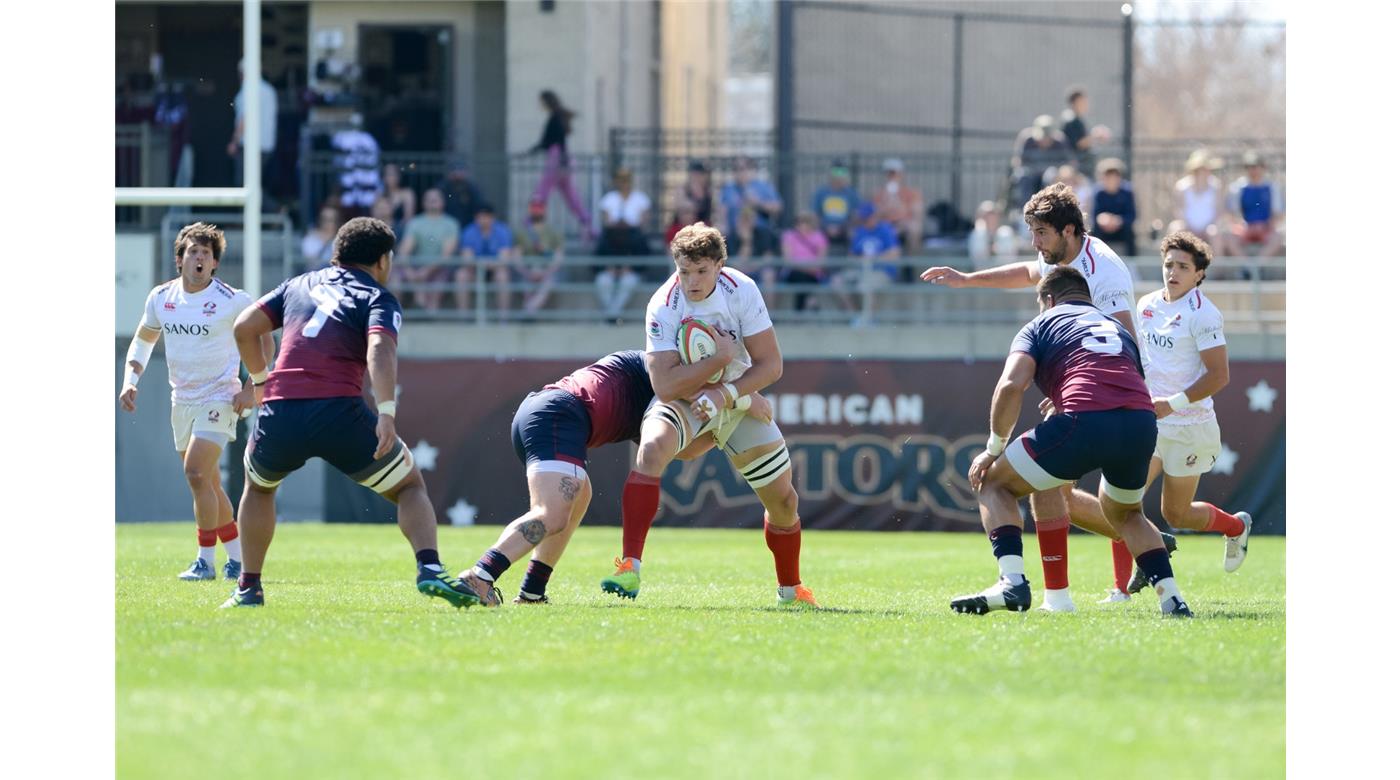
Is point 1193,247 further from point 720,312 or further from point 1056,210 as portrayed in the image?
point 720,312

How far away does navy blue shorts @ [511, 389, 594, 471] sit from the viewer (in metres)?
8.91

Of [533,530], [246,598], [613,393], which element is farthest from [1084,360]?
[246,598]

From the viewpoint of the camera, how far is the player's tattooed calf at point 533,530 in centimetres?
856

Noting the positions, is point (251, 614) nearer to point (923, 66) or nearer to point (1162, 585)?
point (1162, 585)

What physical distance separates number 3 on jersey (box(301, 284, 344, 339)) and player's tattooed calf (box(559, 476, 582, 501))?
1.35 meters

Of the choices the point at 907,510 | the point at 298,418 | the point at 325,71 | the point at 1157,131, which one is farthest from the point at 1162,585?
the point at 1157,131

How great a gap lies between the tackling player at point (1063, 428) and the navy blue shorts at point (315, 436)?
2784 millimetres

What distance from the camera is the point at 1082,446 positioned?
8.43 m

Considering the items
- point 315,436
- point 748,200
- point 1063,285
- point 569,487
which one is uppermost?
point 748,200

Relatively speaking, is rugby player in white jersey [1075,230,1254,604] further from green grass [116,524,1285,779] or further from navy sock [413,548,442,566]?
navy sock [413,548,442,566]

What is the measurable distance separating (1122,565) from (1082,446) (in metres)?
1.90

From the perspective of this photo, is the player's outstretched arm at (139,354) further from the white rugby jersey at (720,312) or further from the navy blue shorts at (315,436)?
Result: the white rugby jersey at (720,312)

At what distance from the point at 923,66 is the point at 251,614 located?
2005 centimetres
